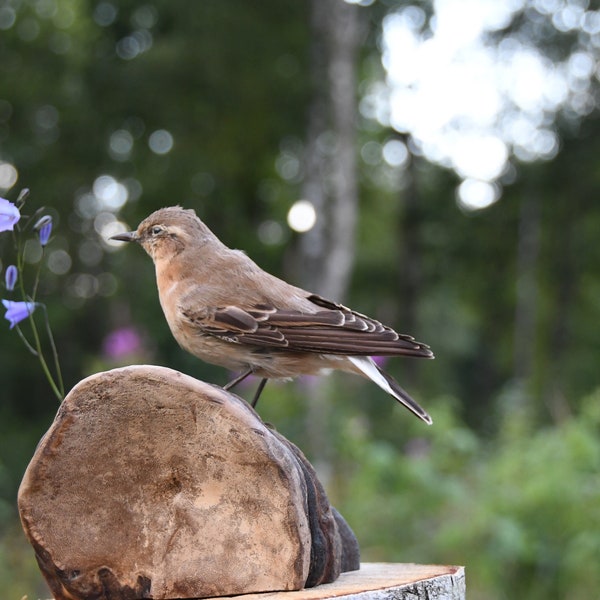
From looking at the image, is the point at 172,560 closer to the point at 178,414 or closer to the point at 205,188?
the point at 178,414

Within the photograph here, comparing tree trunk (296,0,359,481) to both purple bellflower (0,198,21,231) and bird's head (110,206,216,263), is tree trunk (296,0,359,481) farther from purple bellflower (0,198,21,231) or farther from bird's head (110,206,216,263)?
purple bellflower (0,198,21,231)

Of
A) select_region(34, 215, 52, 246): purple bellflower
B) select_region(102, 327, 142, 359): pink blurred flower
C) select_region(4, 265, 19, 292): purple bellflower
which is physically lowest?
select_region(102, 327, 142, 359): pink blurred flower

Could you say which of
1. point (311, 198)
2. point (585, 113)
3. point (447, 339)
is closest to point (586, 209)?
point (585, 113)

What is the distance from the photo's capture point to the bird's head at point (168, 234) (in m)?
4.16

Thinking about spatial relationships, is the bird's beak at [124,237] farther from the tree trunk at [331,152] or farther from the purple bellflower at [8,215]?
the tree trunk at [331,152]

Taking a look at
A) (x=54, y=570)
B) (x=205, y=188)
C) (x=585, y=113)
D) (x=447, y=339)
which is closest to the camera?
(x=54, y=570)

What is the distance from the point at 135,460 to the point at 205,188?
54.1 ft

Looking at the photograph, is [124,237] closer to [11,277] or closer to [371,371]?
[11,277]

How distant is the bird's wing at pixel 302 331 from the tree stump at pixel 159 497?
1.92ft

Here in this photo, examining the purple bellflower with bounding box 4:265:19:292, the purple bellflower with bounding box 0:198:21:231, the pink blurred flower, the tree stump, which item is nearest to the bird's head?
the purple bellflower with bounding box 4:265:19:292

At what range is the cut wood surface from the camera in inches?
126

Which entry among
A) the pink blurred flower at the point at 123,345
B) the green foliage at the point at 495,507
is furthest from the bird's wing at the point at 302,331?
the pink blurred flower at the point at 123,345

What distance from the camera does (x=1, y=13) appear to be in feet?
66.0

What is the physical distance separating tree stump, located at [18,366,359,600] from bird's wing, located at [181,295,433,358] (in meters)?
0.58
